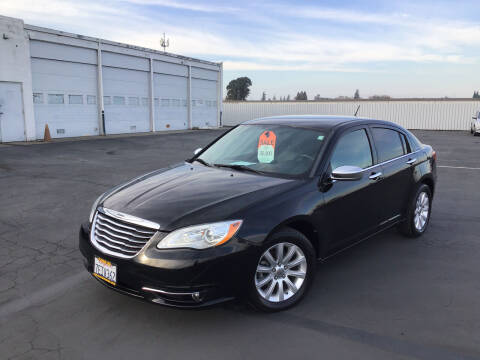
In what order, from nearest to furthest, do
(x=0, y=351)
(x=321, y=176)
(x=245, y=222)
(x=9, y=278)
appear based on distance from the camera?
1. (x=0, y=351)
2. (x=245, y=222)
3. (x=321, y=176)
4. (x=9, y=278)

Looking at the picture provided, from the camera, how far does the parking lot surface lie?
9.43ft

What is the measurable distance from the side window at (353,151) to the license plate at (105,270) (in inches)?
84.5

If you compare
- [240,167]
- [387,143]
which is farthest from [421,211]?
[240,167]

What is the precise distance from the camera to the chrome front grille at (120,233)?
3.05 metres

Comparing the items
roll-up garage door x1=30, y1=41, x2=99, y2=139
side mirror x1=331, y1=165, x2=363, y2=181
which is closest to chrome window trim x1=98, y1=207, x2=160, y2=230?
side mirror x1=331, y1=165, x2=363, y2=181

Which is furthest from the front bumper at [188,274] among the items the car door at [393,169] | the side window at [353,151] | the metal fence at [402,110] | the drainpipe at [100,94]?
the metal fence at [402,110]

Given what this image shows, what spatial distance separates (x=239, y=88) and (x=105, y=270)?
101m

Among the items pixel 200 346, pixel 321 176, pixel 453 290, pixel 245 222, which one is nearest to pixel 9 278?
pixel 200 346

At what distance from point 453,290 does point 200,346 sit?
95.2 inches

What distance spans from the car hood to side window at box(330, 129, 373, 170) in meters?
0.64

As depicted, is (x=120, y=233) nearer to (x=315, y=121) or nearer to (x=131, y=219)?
(x=131, y=219)

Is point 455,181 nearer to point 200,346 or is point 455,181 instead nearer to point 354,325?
point 354,325

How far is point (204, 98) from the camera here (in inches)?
1236

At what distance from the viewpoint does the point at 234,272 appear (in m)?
3.00
